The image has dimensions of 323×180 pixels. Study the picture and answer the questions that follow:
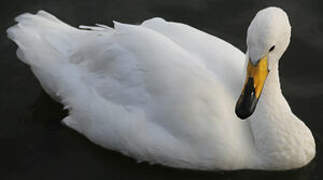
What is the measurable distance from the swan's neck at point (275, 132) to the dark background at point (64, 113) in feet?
Answer: 1.14

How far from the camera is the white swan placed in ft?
19.0

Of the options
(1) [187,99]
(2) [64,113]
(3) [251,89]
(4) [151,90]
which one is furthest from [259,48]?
(2) [64,113]

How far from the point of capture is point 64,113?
7426 mm

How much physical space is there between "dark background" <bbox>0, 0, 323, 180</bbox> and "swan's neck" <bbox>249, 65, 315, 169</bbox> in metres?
0.35

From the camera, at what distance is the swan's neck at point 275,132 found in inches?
239

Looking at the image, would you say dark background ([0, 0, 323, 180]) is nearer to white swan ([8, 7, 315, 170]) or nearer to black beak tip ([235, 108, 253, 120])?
white swan ([8, 7, 315, 170])

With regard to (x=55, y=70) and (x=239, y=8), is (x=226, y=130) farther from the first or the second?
(x=239, y=8)

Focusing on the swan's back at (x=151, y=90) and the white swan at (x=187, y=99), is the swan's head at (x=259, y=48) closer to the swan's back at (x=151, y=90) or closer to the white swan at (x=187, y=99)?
→ the white swan at (x=187, y=99)

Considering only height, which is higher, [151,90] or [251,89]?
[251,89]

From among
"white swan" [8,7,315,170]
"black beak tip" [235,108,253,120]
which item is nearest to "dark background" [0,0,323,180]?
"white swan" [8,7,315,170]

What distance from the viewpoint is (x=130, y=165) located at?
21.9ft

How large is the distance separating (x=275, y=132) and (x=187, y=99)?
88cm

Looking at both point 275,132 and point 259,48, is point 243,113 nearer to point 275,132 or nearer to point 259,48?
point 259,48

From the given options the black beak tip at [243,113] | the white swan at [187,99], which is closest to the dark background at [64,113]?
the white swan at [187,99]
